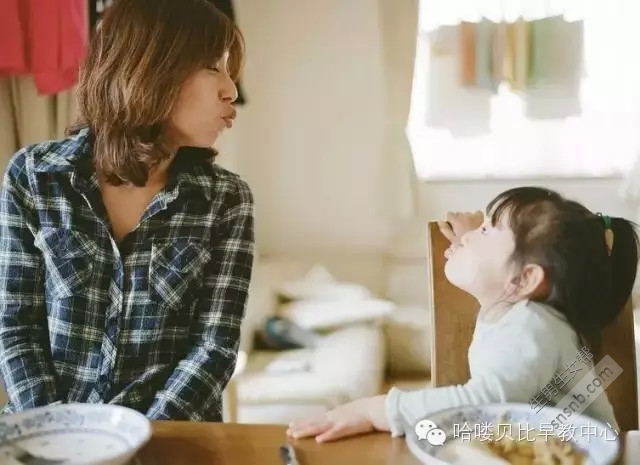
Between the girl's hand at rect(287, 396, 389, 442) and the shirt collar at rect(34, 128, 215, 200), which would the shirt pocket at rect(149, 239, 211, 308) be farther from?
the girl's hand at rect(287, 396, 389, 442)

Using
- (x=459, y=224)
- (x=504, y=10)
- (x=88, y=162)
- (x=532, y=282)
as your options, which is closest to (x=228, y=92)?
(x=88, y=162)

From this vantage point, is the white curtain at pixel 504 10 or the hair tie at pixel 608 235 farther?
the white curtain at pixel 504 10

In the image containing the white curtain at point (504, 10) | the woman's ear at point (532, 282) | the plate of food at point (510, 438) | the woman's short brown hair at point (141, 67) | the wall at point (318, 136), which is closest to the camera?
the plate of food at point (510, 438)

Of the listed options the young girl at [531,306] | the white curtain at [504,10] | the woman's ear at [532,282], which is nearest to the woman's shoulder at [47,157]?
the young girl at [531,306]

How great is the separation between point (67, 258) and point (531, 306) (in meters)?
0.54

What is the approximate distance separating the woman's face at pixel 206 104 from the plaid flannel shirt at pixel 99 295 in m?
0.07

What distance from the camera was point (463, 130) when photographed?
1.75 metres

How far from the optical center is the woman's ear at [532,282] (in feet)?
2.59

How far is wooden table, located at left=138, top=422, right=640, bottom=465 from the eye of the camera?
72 centimetres

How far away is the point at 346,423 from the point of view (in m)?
0.78

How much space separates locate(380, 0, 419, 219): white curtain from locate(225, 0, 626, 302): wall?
3cm

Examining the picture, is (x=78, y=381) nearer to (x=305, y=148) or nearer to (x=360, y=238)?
(x=360, y=238)

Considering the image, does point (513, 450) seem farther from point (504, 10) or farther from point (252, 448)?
point (504, 10)

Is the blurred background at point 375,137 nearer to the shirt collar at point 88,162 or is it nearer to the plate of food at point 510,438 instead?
the shirt collar at point 88,162
